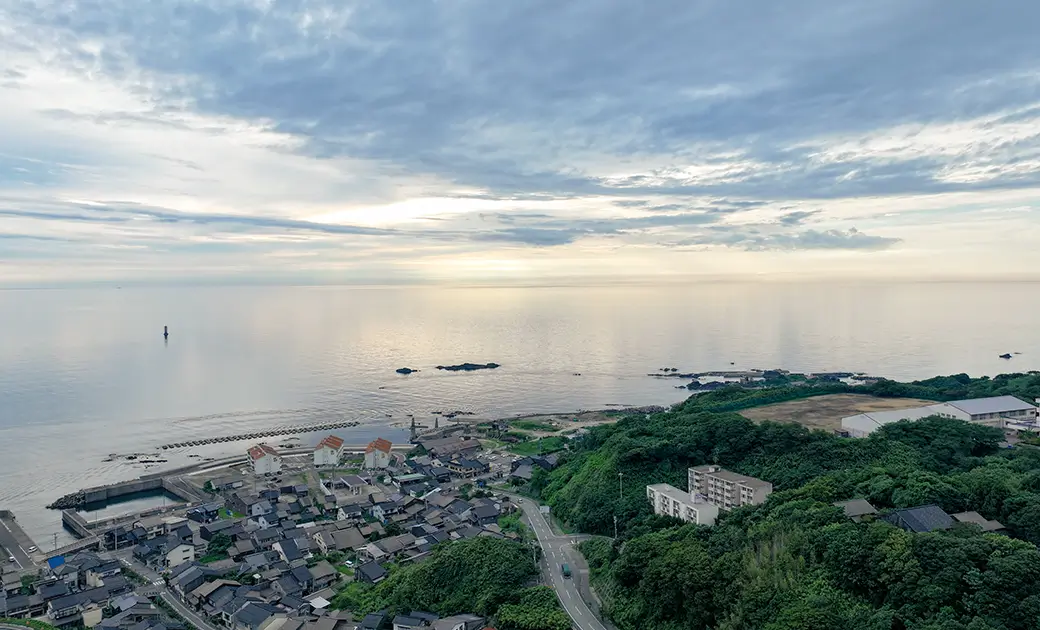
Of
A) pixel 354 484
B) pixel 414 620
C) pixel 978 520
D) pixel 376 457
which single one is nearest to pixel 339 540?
pixel 354 484

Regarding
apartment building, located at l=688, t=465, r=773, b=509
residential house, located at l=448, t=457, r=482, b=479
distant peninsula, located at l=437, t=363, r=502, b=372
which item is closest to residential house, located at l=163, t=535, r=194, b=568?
residential house, located at l=448, t=457, r=482, b=479

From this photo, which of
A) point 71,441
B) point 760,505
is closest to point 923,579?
point 760,505

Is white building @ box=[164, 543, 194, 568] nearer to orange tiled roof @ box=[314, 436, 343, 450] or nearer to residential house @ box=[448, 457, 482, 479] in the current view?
orange tiled roof @ box=[314, 436, 343, 450]

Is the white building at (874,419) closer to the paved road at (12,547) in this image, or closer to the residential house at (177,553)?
the residential house at (177,553)

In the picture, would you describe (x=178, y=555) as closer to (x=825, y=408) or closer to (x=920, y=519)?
(x=920, y=519)

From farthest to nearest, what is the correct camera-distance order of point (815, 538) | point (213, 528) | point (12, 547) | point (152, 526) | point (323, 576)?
point (152, 526) < point (213, 528) < point (12, 547) < point (323, 576) < point (815, 538)

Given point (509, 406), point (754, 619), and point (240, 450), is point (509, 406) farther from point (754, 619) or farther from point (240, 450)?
point (754, 619)
